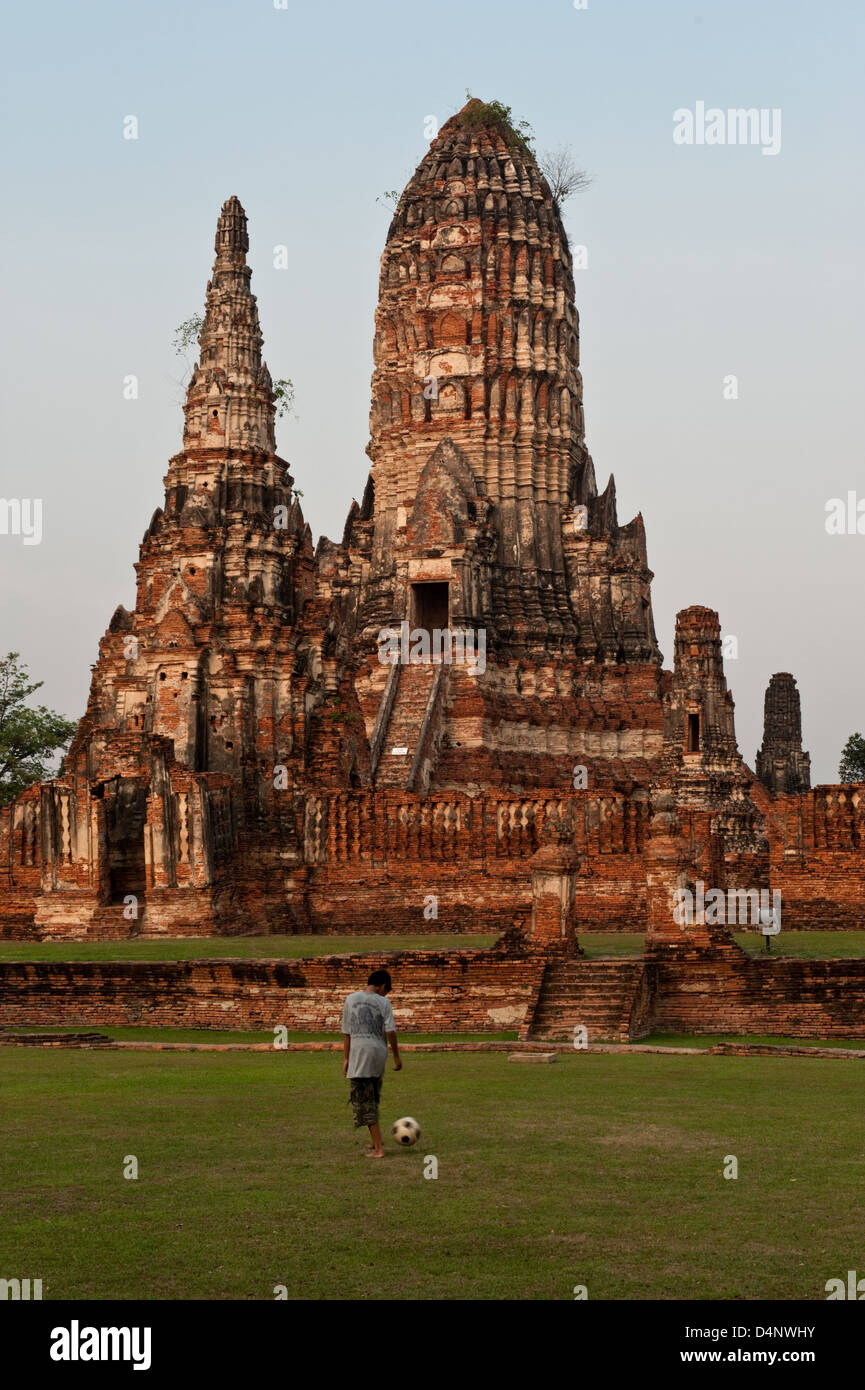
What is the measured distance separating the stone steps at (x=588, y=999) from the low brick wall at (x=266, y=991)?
171 mm

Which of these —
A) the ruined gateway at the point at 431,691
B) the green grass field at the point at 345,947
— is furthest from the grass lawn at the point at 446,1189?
the green grass field at the point at 345,947

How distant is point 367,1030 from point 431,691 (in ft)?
103

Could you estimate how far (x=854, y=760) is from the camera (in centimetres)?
6022

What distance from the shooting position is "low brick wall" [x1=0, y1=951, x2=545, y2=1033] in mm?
17516

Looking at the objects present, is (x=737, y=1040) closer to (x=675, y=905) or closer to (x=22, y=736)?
(x=675, y=905)

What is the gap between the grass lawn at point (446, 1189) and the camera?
698 cm

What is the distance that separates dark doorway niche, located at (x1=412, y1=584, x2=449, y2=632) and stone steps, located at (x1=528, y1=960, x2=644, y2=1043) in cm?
2837

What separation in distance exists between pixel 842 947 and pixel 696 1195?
12.0 meters

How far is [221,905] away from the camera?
29.7 m

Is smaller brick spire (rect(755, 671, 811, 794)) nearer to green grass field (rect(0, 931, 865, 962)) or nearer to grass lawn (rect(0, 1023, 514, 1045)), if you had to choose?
green grass field (rect(0, 931, 865, 962))

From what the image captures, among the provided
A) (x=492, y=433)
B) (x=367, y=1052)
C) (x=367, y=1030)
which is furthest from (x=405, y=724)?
(x=367, y=1052)

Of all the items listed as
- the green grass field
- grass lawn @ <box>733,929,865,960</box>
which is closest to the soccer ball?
grass lawn @ <box>733,929,865,960</box>

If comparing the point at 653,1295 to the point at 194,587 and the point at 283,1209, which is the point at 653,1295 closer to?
the point at 283,1209

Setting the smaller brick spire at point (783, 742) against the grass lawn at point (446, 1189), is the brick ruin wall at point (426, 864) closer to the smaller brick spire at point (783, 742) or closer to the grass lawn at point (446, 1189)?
the grass lawn at point (446, 1189)
